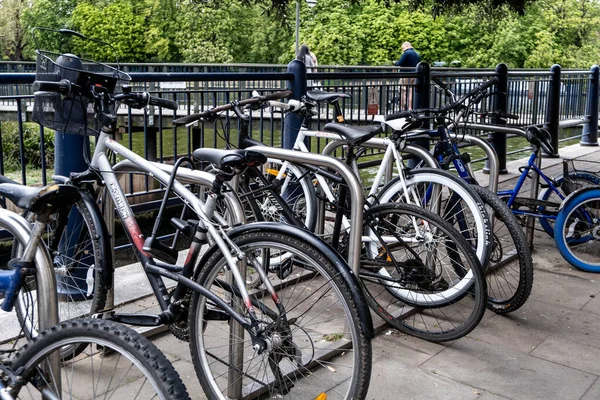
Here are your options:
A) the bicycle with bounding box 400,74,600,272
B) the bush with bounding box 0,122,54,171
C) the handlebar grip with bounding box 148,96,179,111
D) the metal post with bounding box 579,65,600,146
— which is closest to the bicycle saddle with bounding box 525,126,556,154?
the bicycle with bounding box 400,74,600,272

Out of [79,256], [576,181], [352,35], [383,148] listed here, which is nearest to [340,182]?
[383,148]

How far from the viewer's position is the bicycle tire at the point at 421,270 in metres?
3.98

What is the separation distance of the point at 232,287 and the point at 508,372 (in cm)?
167

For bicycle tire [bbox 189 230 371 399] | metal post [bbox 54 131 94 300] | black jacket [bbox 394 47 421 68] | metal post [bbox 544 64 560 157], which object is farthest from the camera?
black jacket [bbox 394 47 421 68]

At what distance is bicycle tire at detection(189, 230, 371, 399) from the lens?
9.20ft

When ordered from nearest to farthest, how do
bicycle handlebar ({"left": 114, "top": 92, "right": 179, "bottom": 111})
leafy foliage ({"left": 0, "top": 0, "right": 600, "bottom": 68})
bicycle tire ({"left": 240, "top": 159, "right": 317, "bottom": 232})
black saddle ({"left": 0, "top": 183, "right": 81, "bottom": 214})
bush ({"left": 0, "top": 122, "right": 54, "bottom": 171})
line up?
black saddle ({"left": 0, "top": 183, "right": 81, "bottom": 214}), bicycle handlebar ({"left": 114, "top": 92, "right": 179, "bottom": 111}), bicycle tire ({"left": 240, "top": 159, "right": 317, "bottom": 232}), bush ({"left": 0, "top": 122, "right": 54, "bottom": 171}), leafy foliage ({"left": 0, "top": 0, "right": 600, "bottom": 68})

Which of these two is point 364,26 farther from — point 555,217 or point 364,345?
point 364,345

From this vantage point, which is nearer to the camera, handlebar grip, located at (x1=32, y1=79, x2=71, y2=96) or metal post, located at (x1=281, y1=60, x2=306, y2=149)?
handlebar grip, located at (x1=32, y1=79, x2=71, y2=96)

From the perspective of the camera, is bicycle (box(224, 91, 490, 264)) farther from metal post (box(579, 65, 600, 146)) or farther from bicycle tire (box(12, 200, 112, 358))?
metal post (box(579, 65, 600, 146))

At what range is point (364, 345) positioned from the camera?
→ 9.05 ft

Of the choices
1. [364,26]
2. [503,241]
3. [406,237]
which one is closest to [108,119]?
[406,237]

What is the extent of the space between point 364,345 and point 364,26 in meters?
46.2

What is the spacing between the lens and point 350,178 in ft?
11.4

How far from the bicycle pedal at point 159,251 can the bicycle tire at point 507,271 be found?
2.08m
